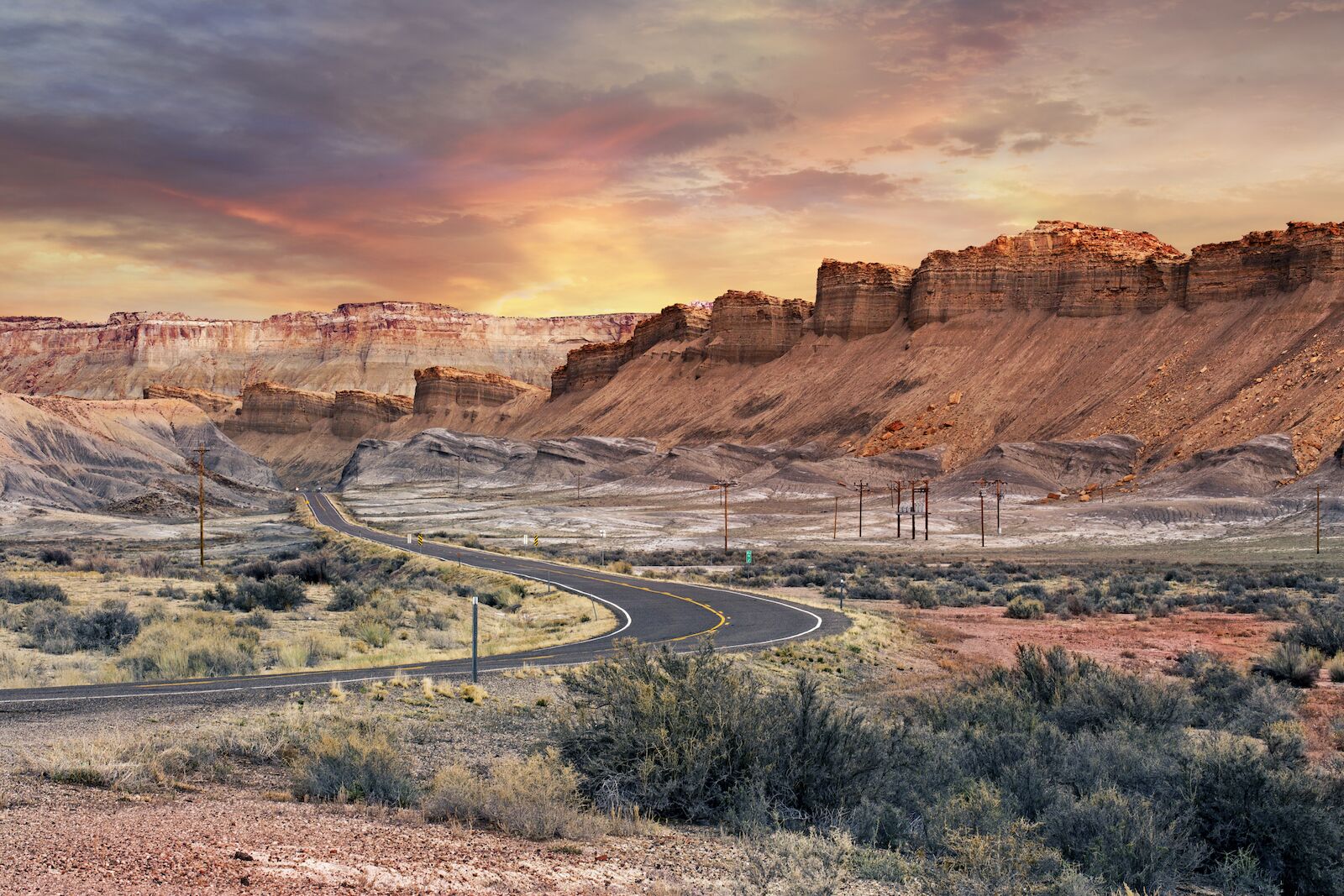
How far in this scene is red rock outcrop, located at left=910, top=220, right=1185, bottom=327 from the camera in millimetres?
107750

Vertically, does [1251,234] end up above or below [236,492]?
above

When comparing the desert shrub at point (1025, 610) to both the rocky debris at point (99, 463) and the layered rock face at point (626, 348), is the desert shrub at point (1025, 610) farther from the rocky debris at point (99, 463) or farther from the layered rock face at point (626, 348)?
the layered rock face at point (626, 348)

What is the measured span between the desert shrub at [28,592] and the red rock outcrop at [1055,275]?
9948cm

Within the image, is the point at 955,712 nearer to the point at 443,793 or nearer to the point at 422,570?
the point at 443,793

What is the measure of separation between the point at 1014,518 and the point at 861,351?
177ft

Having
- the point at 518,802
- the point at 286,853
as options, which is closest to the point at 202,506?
the point at 518,802

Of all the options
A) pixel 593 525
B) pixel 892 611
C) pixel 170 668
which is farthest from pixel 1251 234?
pixel 170 668

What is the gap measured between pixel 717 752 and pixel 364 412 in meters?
195

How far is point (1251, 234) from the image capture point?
100m

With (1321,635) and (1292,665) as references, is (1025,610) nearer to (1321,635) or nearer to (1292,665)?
(1321,635)

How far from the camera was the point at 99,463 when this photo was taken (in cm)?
9944

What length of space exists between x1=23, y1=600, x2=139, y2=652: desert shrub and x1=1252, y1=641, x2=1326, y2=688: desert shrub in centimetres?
1937

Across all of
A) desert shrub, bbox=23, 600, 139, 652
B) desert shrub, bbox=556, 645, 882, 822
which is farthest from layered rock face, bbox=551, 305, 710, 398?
desert shrub, bbox=556, 645, 882, 822

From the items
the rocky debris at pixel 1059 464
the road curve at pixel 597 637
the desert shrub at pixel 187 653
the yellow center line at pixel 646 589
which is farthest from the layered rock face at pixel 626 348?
the desert shrub at pixel 187 653
